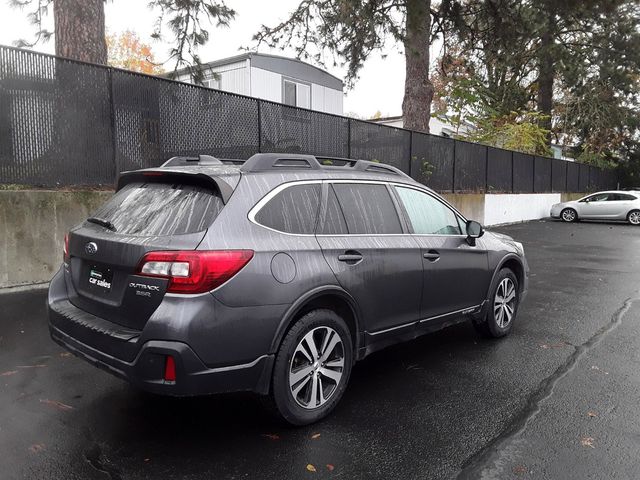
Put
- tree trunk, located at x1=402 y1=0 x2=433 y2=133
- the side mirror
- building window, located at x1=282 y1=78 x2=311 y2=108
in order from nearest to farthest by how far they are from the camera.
Result: the side mirror < tree trunk, located at x1=402 y1=0 x2=433 y2=133 < building window, located at x1=282 y1=78 x2=311 y2=108

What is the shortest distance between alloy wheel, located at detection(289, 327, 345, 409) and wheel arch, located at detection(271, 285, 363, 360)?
15 centimetres

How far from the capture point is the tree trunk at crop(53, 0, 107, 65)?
8.45m

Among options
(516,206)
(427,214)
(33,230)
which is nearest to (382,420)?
(427,214)

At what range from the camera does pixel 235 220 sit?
2977 millimetres

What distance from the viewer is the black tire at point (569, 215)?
21.8 m

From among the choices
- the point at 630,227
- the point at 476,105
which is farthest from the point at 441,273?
the point at 476,105

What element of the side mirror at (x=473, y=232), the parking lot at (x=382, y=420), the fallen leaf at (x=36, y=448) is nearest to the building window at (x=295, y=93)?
the side mirror at (x=473, y=232)

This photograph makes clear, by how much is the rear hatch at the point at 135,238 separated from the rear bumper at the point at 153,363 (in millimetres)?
102

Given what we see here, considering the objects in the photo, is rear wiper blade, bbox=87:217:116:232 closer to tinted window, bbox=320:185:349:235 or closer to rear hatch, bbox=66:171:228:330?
rear hatch, bbox=66:171:228:330

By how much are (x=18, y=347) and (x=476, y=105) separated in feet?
84.1

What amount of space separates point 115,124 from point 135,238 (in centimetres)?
523

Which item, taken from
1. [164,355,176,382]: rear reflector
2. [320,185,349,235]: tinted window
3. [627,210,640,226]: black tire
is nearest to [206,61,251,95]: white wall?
[320,185,349,235]: tinted window

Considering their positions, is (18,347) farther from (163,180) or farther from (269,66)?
(269,66)

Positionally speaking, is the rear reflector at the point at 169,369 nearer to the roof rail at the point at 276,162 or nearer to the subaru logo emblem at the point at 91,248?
the subaru logo emblem at the point at 91,248
